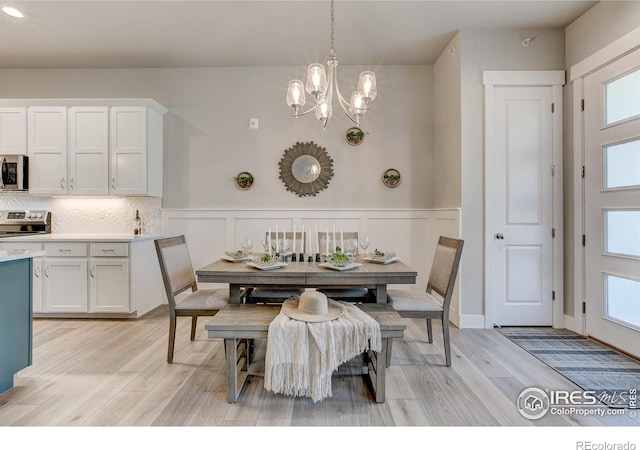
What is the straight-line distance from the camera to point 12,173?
11.7 ft

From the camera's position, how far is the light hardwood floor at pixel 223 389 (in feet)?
5.68

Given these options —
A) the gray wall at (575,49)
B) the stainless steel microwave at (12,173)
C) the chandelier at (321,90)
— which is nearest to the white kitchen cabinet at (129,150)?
the stainless steel microwave at (12,173)

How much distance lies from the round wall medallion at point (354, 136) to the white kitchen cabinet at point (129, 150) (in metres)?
2.32

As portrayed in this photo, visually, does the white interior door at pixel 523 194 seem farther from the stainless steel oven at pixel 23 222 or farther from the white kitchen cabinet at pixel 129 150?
the stainless steel oven at pixel 23 222

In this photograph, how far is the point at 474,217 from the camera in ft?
10.5

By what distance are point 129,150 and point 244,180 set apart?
1.30 m

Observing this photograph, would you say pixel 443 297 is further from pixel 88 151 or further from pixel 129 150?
pixel 88 151

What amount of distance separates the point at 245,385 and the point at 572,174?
11.3 feet

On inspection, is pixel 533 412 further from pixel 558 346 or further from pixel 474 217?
pixel 474 217

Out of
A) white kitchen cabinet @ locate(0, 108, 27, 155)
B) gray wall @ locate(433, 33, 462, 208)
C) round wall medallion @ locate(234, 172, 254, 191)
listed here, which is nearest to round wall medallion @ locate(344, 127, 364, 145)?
gray wall @ locate(433, 33, 462, 208)

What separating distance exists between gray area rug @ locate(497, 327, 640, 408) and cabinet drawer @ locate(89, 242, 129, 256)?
392 centimetres

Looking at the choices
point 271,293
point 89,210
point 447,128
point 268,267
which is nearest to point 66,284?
point 89,210

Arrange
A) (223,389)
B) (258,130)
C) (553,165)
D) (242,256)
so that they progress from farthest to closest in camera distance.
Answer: (258,130)
(553,165)
(242,256)
(223,389)
